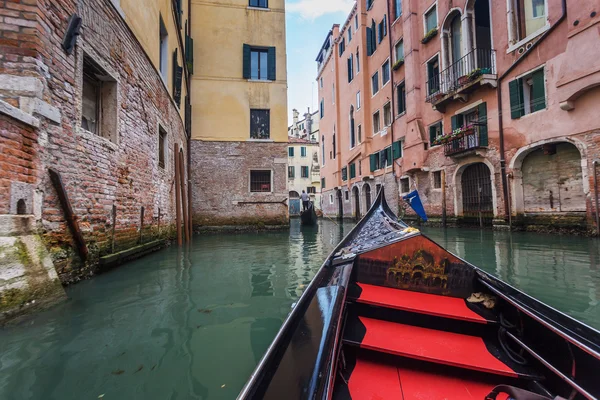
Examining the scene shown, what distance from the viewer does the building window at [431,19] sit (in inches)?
423

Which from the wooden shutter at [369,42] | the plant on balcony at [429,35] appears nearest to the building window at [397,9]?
the wooden shutter at [369,42]

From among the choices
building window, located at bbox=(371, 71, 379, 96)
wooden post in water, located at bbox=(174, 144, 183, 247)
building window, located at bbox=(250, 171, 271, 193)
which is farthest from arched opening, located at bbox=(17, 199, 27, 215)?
building window, located at bbox=(371, 71, 379, 96)

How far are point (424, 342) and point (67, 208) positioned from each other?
3.12 m

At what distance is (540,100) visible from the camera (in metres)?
7.25

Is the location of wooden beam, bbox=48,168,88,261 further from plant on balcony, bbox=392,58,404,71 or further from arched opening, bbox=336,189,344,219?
arched opening, bbox=336,189,344,219

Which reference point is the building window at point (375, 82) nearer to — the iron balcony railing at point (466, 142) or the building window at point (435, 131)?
the building window at point (435, 131)

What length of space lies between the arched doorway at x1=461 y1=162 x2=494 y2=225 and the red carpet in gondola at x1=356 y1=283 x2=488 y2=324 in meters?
8.28

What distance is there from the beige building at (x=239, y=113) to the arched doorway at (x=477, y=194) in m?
5.93

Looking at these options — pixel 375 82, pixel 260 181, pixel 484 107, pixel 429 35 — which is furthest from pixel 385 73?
pixel 260 181

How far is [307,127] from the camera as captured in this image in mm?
34875

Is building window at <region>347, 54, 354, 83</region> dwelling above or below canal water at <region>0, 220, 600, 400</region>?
above

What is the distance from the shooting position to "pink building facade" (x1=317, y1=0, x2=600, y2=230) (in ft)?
21.3

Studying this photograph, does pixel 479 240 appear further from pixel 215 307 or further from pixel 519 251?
pixel 215 307

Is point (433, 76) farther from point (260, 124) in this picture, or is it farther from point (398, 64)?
point (260, 124)
